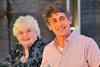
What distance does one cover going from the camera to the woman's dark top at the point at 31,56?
8.68 feet

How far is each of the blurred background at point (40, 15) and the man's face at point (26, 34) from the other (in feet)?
5.76

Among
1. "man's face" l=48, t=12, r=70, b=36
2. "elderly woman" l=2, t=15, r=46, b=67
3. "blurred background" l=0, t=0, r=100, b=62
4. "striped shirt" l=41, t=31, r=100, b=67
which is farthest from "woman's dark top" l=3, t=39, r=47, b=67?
"blurred background" l=0, t=0, r=100, b=62

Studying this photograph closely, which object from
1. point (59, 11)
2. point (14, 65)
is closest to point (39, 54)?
point (14, 65)

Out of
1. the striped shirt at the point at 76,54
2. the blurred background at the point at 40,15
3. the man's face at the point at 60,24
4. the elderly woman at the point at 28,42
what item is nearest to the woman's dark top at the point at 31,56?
the elderly woman at the point at 28,42

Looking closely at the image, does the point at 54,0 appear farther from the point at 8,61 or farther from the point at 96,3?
the point at 8,61

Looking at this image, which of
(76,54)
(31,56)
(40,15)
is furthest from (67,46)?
(40,15)

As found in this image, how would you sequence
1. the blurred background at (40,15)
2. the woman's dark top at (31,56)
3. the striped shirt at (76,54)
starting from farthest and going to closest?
the blurred background at (40,15) < the woman's dark top at (31,56) < the striped shirt at (76,54)

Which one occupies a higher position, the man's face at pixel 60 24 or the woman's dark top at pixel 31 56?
the man's face at pixel 60 24

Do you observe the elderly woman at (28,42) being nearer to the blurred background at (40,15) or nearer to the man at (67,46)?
the man at (67,46)

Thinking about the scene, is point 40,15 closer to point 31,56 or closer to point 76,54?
point 31,56

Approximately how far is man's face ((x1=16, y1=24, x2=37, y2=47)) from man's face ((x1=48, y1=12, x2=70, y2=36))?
52cm

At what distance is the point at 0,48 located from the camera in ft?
18.0

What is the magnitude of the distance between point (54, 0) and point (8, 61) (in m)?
2.18

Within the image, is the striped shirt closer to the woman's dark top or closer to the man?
the man
